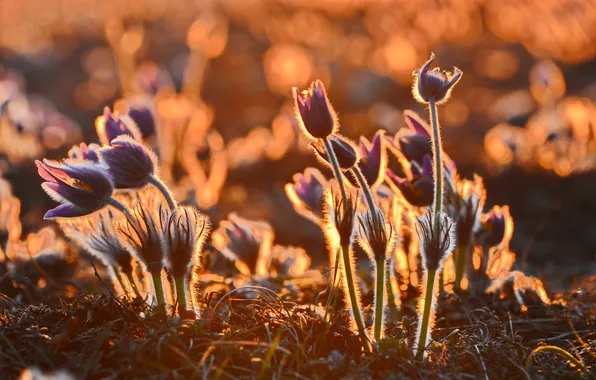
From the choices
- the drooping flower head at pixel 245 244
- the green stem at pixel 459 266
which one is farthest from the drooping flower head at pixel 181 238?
the green stem at pixel 459 266

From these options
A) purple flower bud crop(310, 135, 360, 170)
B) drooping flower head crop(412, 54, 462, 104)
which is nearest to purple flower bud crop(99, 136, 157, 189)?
purple flower bud crop(310, 135, 360, 170)

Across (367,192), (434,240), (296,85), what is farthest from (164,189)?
(296,85)

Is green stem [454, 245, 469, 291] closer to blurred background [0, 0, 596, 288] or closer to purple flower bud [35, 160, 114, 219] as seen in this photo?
blurred background [0, 0, 596, 288]

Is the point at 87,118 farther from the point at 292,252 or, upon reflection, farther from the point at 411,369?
the point at 411,369

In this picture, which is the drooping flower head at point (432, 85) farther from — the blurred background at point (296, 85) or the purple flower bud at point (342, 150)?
the blurred background at point (296, 85)

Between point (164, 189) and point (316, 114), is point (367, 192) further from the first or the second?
→ point (164, 189)

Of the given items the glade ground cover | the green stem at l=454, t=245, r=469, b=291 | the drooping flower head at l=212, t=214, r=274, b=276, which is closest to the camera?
the glade ground cover
